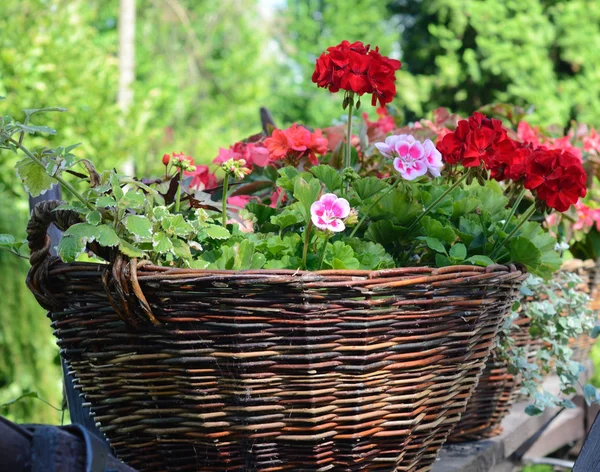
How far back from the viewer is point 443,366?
2.88ft

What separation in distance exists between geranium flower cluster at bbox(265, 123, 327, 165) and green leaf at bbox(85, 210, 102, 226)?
1.30 feet

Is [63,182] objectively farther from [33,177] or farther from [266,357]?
[266,357]

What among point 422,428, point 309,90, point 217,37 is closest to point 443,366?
point 422,428

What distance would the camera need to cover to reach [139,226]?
0.76m

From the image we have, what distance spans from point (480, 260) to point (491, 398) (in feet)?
1.87

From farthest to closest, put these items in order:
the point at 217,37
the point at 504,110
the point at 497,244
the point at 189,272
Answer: the point at 217,37 < the point at 504,110 < the point at 497,244 < the point at 189,272

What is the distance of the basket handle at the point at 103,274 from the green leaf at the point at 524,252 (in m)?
0.48

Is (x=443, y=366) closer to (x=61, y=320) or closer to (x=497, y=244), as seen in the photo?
(x=497, y=244)

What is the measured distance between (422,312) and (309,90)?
9.63 metres

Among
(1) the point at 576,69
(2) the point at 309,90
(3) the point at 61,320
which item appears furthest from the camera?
(2) the point at 309,90

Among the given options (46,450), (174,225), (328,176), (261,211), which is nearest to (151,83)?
(261,211)

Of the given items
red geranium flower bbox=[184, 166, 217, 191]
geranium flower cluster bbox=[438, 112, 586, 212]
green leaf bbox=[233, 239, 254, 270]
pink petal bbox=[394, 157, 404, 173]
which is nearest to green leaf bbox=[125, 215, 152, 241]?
green leaf bbox=[233, 239, 254, 270]

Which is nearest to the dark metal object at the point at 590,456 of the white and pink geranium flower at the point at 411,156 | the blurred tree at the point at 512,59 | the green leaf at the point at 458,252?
the green leaf at the point at 458,252

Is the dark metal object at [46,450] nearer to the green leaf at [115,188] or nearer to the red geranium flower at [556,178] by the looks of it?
the green leaf at [115,188]
